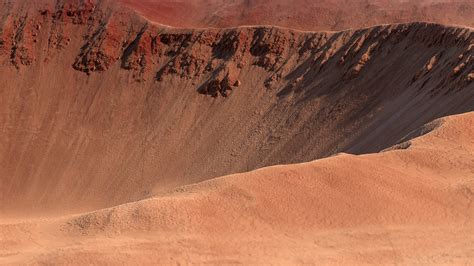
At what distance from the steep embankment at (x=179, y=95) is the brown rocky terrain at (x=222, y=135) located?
101mm

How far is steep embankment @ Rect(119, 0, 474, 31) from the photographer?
37.1 metres

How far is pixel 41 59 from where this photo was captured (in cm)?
4125

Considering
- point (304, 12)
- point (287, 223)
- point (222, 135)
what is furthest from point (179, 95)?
point (287, 223)

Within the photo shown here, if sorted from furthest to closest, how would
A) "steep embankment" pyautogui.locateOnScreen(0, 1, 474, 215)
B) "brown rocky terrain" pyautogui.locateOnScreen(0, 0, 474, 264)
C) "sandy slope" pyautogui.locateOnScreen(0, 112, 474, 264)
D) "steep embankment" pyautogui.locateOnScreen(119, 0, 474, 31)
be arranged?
1. "steep embankment" pyautogui.locateOnScreen(119, 0, 474, 31)
2. "steep embankment" pyautogui.locateOnScreen(0, 1, 474, 215)
3. "brown rocky terrain" pyautogui.locateOnScreen(0, 0, 474, 264)
4. "sandy slope" pyautogui.locateOnScreen(0, 112, 474, 264)

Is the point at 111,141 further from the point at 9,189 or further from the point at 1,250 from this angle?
the point at 1,250

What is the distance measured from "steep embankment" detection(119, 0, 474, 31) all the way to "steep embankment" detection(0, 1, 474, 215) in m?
2.94

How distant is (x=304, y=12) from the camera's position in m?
40.5

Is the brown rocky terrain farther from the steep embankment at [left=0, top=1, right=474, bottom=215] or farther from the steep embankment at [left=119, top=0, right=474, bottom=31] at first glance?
the steep embankment at [left=119, top=0, right=474, bottom=31]

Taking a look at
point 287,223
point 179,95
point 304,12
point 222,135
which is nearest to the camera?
point 287,223

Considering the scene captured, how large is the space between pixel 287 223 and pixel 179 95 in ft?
84.4

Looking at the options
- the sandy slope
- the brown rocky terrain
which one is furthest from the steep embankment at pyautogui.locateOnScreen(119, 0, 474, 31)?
the sandy slope

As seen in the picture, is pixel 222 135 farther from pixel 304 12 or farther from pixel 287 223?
pixel 287 223

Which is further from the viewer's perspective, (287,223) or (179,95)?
(179,95)

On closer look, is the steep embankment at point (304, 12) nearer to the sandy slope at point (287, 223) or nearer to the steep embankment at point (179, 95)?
the steep embankment at point (179, 95)
